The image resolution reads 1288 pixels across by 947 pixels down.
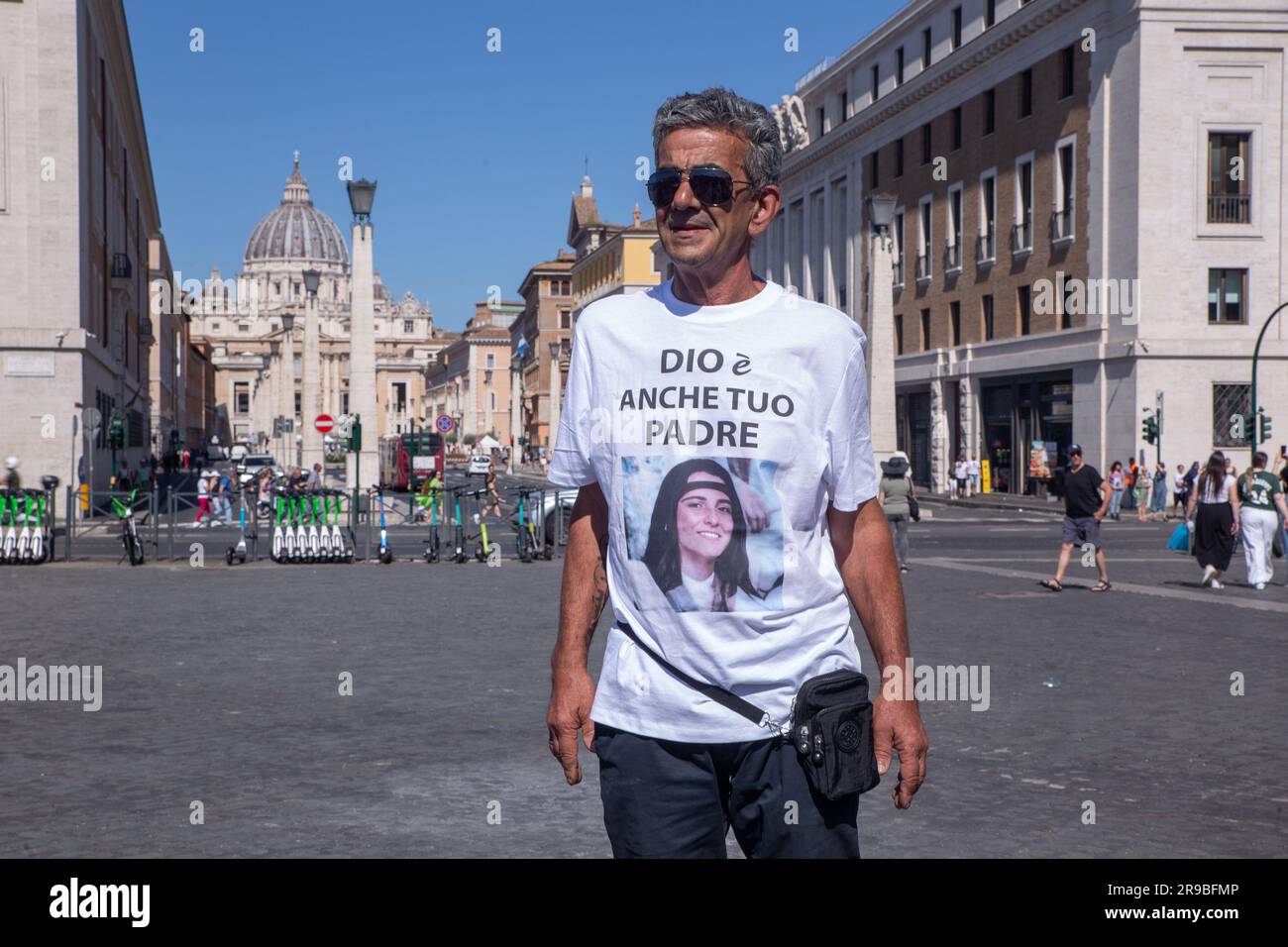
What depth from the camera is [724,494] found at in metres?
2.95

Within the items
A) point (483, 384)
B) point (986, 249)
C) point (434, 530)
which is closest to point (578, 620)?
point (434, 530)

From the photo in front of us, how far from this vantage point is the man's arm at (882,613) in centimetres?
304

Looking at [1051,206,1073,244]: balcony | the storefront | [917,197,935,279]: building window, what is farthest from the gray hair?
[917,197,935,279]: building window

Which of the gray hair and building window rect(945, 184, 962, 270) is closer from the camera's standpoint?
the gray hair

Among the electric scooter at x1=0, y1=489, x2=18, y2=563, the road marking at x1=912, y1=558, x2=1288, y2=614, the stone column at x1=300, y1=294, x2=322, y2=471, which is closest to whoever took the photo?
the road marking at x1=912, y1=558, x2=1288, y2=614

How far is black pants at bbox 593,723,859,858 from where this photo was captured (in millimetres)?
2910

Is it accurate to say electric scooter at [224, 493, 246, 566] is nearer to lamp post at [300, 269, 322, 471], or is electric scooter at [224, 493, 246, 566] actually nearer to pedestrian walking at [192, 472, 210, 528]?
pedestrian walking at [192, 472, 210, 528]

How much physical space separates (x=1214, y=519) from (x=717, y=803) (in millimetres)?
15530

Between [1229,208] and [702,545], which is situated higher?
[1229,208]

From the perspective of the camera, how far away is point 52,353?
117 feet

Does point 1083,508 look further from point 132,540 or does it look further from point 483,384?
point 483,384

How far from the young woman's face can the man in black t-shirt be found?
14450 mm

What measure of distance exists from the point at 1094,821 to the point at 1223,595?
11361 mm
